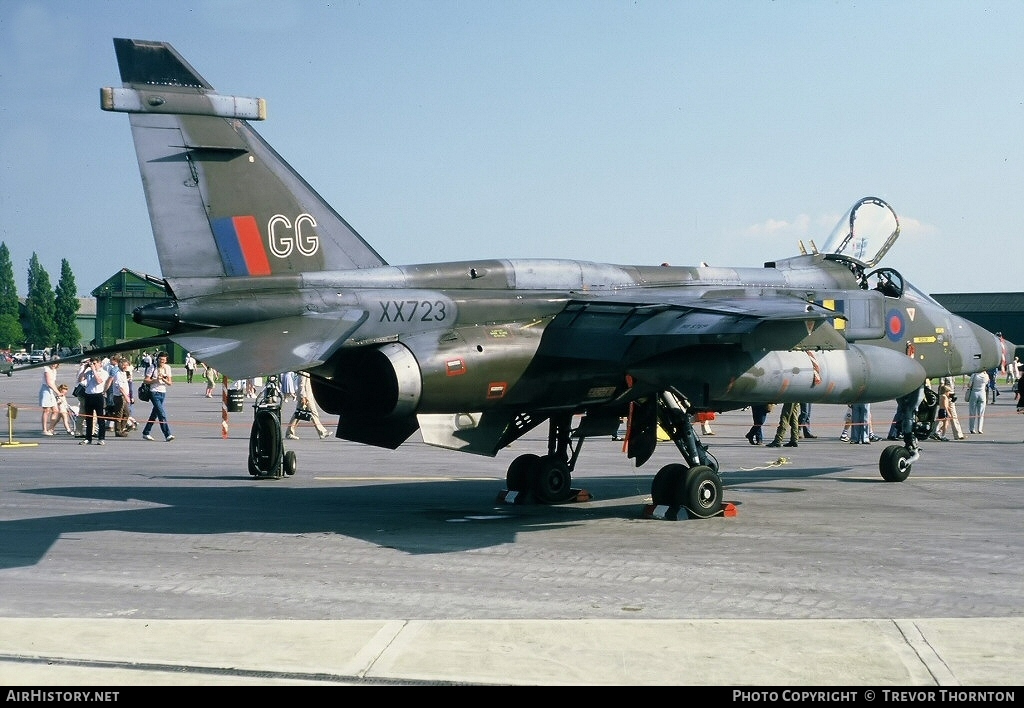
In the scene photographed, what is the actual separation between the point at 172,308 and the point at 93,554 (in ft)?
8.45

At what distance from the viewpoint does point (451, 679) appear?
19.9 ft

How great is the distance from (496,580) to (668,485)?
4420 millimetres

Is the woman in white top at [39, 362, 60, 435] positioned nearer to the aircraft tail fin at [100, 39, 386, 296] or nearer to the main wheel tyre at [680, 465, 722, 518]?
the aircraft tail fin at [100, 39, 386, 296]

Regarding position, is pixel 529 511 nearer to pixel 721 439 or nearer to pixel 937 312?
pixel 937 312

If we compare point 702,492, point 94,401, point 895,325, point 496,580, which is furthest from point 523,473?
point 94,401

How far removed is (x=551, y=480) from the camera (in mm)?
14828

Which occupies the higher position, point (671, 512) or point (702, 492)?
point (702, 492)

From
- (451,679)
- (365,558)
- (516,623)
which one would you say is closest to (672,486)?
(365,558)

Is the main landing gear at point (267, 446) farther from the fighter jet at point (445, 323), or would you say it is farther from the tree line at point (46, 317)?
the tree line at point (46, 317)

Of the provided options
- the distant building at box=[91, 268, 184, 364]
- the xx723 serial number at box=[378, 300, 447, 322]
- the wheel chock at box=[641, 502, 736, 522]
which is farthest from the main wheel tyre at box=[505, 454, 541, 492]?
the distant building at box=[91, 268, 184, 364]

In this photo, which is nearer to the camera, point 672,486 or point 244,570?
point 244,570

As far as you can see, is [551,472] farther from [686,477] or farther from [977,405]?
[977,405]

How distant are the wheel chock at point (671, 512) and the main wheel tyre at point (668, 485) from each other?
6cm

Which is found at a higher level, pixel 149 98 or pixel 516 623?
pixel 149 98
